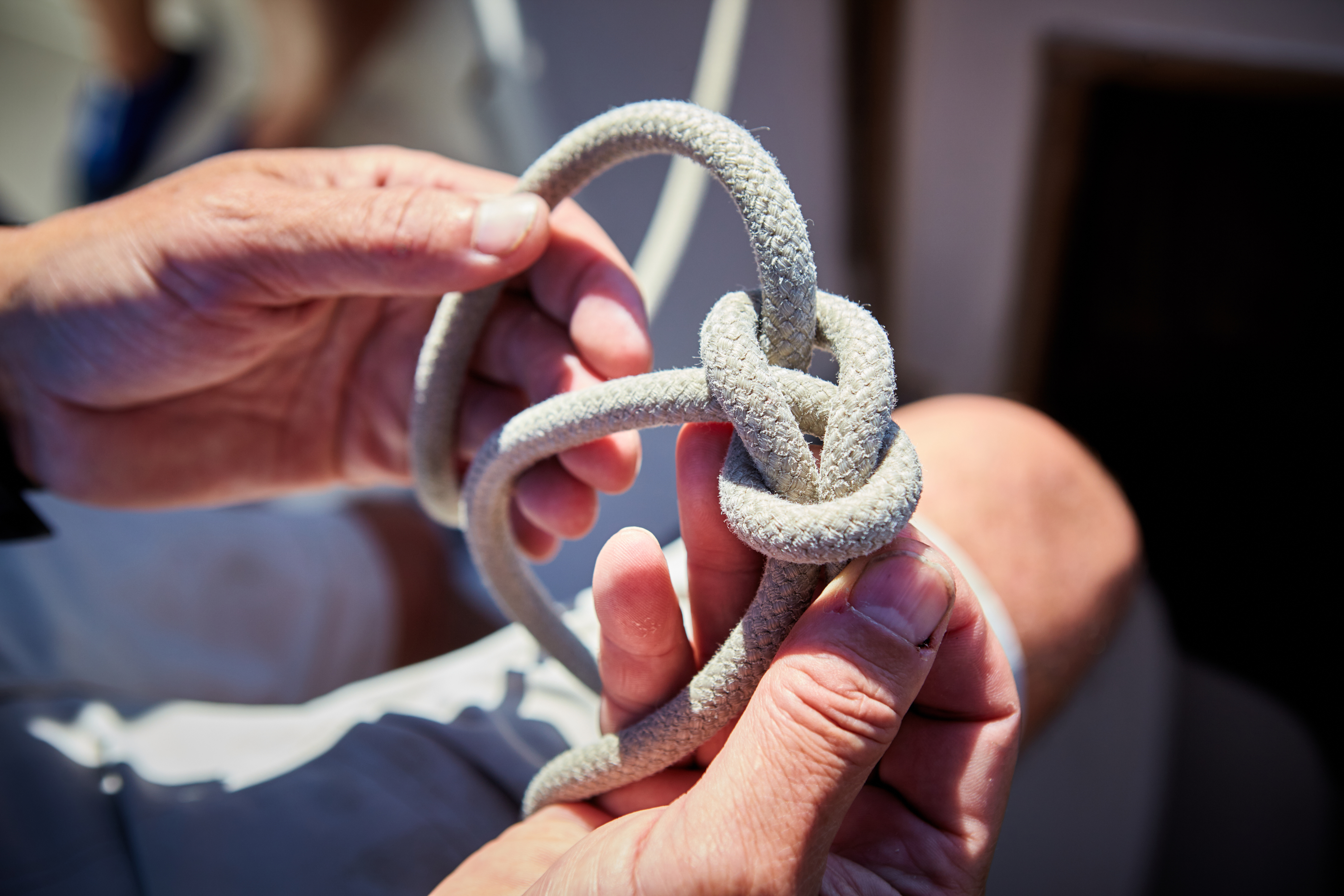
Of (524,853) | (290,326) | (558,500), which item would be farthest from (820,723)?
(290,326)

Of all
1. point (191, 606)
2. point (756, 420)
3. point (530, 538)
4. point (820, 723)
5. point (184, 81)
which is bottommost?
point (191, 606)

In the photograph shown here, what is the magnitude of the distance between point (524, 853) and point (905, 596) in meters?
0.30

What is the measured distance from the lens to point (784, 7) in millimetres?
992

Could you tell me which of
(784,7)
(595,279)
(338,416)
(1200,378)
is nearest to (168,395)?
(338,416)

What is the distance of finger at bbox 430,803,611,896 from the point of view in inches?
18.6

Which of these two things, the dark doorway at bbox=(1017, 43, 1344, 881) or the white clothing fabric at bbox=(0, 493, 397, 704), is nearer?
the white clothing fabric at bbox=(0, 493, 397, 704)

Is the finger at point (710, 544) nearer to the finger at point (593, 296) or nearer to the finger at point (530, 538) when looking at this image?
the finger at point (593, 296)

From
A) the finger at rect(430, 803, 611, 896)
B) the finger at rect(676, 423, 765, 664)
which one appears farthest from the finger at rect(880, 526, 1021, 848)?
the finger at rect(430, 803, 611, 896)

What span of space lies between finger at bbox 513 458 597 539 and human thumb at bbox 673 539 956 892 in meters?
0.31

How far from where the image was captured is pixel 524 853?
49 cm

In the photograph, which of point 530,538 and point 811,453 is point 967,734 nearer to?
point 811,453

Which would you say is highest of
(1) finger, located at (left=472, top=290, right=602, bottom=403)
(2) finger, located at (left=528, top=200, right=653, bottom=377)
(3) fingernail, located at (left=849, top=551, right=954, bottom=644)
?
(2) finger, located at (left=528, top=200, right=653, bottom=377)

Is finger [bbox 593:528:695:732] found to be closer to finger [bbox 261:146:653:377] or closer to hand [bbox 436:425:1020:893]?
hand [bbox 436:425:1020:893]

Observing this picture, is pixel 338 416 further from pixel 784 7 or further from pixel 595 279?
pixel 784 7
